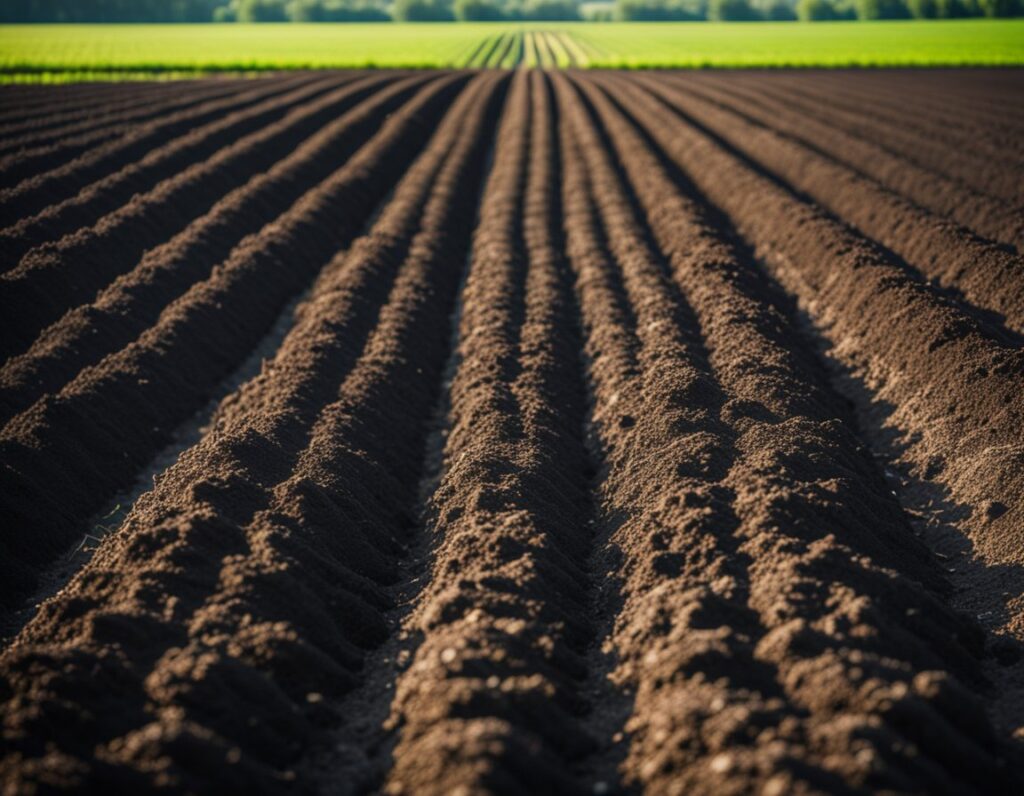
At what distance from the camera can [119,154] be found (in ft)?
77.0

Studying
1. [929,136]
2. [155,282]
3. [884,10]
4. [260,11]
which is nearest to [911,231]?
[929,136]

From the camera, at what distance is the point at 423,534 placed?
26.1ft

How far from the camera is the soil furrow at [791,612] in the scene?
4445mm

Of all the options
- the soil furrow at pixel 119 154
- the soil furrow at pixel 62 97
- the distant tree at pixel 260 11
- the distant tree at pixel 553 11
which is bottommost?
the soil furrow at pixel 119 154

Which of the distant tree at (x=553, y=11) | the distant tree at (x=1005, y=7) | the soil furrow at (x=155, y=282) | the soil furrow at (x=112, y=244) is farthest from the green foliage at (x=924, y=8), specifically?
the soil furrow at (x=112, y=244)

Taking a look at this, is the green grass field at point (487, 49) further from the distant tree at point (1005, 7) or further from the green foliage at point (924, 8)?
the green foliage at point (924, 8)

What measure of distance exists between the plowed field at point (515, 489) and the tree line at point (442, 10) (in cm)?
9976

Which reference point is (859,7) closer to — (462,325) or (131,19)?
(131,19)

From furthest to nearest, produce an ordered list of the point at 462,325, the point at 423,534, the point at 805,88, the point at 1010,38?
the point at 1010,38, the point at 805,88, the point at 462,325, the point at 423,534

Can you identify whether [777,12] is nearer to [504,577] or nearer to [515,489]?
[515,489]

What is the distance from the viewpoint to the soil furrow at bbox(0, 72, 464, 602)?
28.2 feet

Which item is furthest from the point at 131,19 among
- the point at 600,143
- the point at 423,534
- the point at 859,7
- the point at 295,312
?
the point at 423,534

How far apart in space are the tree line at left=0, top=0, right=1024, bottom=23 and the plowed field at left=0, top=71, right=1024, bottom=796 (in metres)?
99.8

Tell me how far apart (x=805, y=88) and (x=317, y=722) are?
141 ft
